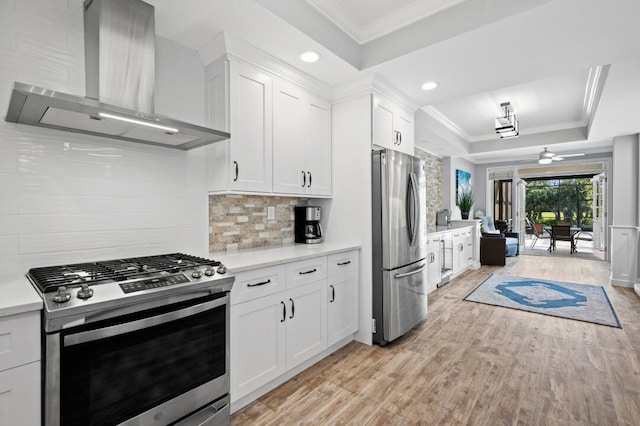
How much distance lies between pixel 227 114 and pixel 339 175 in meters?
1.28

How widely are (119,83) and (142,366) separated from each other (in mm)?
1477

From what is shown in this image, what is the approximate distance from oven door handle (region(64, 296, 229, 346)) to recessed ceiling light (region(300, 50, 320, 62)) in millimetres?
1905

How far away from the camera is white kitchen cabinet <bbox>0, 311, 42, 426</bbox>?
1134 mm

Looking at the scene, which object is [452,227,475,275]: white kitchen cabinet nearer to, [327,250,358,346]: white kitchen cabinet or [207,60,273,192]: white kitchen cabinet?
[327,250,358,346]: white kitchen cabinet

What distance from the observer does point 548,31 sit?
6.99 ft

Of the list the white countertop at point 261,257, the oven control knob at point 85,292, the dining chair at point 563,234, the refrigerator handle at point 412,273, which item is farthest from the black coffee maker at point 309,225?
the dining chair at point 563,234

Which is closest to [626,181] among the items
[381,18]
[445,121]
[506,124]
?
[506,124]

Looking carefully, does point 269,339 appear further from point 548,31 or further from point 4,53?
point 548,31

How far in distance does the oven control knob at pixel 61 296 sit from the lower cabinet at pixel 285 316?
836 millimetres

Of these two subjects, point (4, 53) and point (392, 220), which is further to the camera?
point (392, 220)

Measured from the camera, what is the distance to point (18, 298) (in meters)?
1.22

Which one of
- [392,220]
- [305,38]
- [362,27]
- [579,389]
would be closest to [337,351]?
[392,220]

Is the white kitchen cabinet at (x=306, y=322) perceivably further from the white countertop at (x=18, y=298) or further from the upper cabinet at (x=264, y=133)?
the white countertop at (x=18, y=298)

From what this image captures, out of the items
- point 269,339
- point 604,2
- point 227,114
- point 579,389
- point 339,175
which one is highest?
point 604,2
